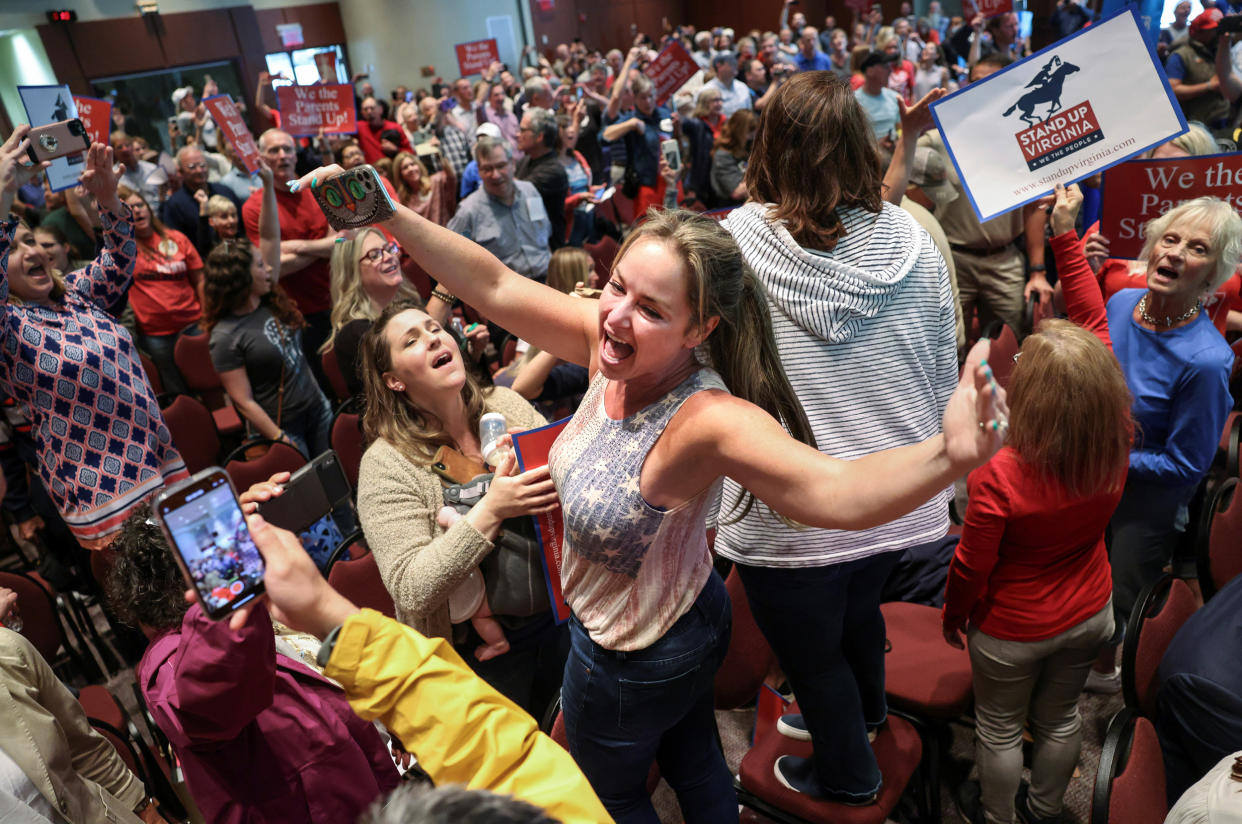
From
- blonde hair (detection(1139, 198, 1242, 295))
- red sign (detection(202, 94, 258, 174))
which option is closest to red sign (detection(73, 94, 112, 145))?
red sign (detection(202, 94, 258, 174))

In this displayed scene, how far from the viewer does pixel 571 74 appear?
1523 cm

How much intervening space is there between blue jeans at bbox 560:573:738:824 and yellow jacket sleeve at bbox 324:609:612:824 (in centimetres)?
37

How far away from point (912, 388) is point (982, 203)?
1.44 m

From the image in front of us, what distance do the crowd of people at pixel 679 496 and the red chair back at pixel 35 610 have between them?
0.31m

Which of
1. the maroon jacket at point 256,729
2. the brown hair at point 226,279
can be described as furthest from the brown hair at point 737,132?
the maroon jacket at point 256,729

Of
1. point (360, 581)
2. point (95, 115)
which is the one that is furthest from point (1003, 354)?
point (95, 115)

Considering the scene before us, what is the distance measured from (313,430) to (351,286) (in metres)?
0.83

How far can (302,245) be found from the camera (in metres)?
4.70

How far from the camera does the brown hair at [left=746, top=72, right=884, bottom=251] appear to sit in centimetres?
168

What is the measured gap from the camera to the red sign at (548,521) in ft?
5.86

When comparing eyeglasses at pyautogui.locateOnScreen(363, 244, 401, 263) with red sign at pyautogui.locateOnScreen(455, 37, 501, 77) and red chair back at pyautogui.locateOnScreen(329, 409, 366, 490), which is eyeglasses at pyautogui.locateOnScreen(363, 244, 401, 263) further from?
red sign at pyautogui.locateOnScreen(455, 37, 501, 77)

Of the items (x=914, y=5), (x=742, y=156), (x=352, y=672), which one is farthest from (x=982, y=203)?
(x=914, y=5)

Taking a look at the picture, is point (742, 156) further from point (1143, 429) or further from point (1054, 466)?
point (1054, 466)

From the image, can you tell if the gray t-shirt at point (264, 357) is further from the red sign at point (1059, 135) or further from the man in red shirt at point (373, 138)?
the man in red shirt at point (373, 138)
